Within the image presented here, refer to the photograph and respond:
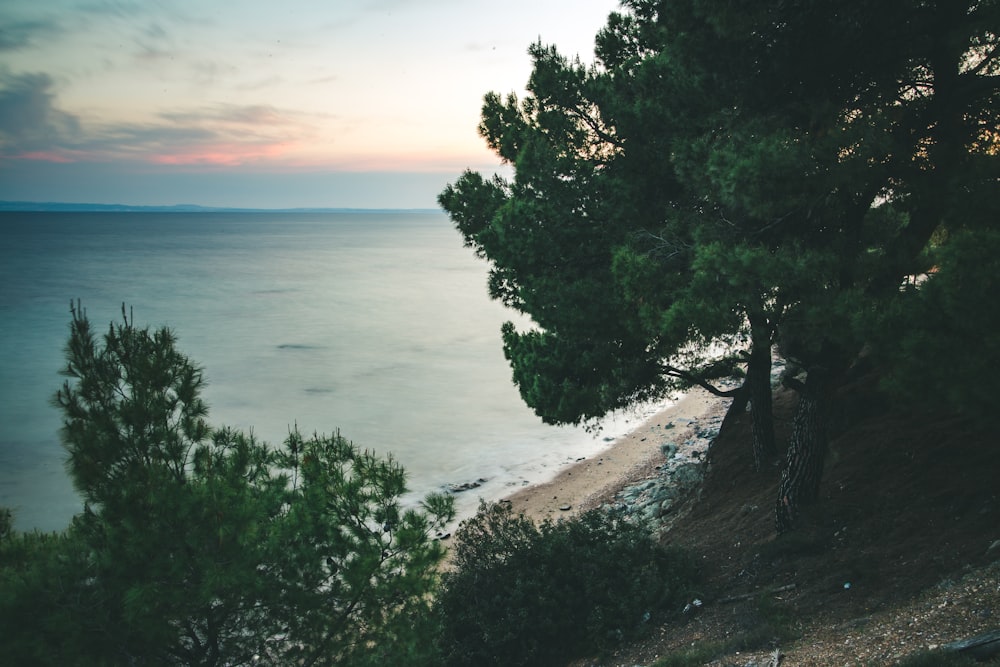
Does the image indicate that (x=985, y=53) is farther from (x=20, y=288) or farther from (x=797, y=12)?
(x=20, y=288)

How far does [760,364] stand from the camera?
1101 cm

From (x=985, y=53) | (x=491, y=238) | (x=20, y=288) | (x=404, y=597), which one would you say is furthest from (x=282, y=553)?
(x=20, y=288)

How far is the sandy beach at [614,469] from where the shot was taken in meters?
16.0

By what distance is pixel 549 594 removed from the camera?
8.97 m

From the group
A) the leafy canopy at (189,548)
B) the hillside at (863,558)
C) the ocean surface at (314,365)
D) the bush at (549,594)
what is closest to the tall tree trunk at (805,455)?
the hillside at (863,558)

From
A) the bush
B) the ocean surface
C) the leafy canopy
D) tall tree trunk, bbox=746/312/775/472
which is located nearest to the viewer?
the leafy canopy

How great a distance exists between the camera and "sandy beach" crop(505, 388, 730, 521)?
16.0m

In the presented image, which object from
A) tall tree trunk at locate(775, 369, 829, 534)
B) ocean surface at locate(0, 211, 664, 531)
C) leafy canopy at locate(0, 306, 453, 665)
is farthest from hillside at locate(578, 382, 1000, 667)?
ocean surface at locate(0, 211, 664, 531)

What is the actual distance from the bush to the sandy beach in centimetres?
394

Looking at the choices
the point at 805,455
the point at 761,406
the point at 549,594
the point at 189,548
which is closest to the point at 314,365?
the point at 761,406

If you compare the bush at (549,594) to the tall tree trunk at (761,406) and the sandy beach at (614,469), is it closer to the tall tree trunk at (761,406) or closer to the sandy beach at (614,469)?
the tall tree trunk at (761,406)

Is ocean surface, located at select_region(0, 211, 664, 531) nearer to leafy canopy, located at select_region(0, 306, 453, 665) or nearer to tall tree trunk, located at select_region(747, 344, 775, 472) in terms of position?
leafy canopy, located at select_region(0, 306, 453, 665)

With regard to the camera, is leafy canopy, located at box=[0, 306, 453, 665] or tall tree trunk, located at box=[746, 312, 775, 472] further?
tall tree trunk, located at box=[746, 312, 775, 472]

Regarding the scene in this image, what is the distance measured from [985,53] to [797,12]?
2.17 meters
